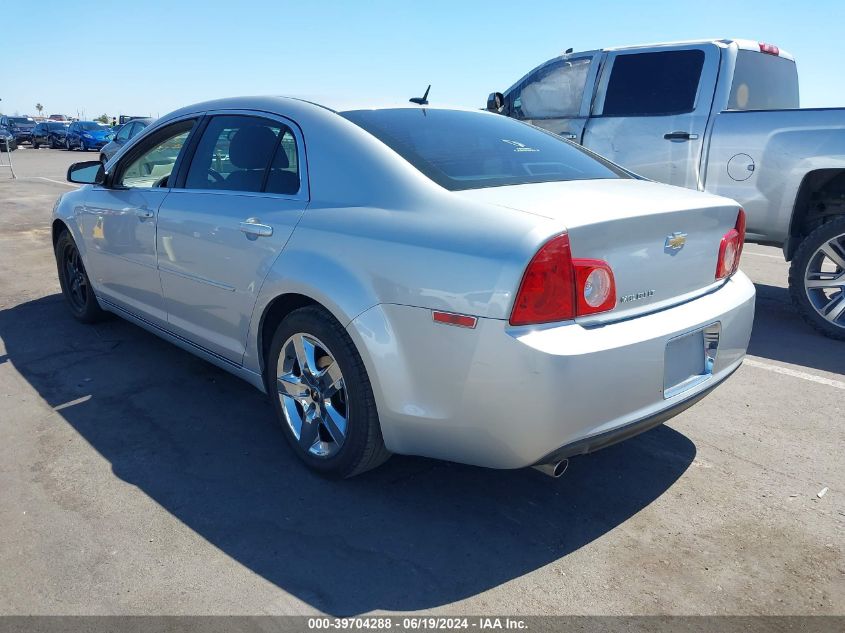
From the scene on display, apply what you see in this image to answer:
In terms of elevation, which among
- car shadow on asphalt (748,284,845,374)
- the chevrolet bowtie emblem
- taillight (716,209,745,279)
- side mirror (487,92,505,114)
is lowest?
car shadow on asphalt (748,284,845,374)

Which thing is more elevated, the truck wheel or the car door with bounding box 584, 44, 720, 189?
the car door with bounding box 584, 44, 720, 189


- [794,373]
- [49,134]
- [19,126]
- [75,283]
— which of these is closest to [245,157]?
[75,283]

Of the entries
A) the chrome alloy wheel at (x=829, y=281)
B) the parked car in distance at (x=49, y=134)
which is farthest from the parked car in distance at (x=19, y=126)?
the chrome alloy wheel at (x=829, y=281)

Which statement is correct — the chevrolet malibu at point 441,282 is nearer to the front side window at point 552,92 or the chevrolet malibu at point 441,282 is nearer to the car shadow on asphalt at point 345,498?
the car shadow on asphalt at point 345,498

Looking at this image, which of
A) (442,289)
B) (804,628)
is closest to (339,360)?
(442,289)

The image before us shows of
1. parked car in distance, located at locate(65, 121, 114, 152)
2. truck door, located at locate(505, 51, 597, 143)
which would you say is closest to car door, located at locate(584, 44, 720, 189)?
truck door, located at locate(505, 51, 597, 143)

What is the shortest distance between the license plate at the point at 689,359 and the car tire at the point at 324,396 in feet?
3.74

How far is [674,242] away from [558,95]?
461cm

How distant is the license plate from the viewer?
8.81 feet

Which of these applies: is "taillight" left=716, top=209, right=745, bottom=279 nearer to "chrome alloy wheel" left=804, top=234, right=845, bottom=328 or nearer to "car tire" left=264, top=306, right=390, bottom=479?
"car tire" left=264, top=306, right=390, bottom=479

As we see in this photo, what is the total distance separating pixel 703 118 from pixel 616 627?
4772mm

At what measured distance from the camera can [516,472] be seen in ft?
10.7

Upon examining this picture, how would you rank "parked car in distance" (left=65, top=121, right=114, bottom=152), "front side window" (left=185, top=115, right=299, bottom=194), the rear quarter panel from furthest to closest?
1. "parked car in distance" (left=65, top=121, right=114, bottom=152)
2. the rear quarter panel
3. "front side window" (left=185, top=115, right=299, bottom=194)

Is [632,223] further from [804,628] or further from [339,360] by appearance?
[804,628]
